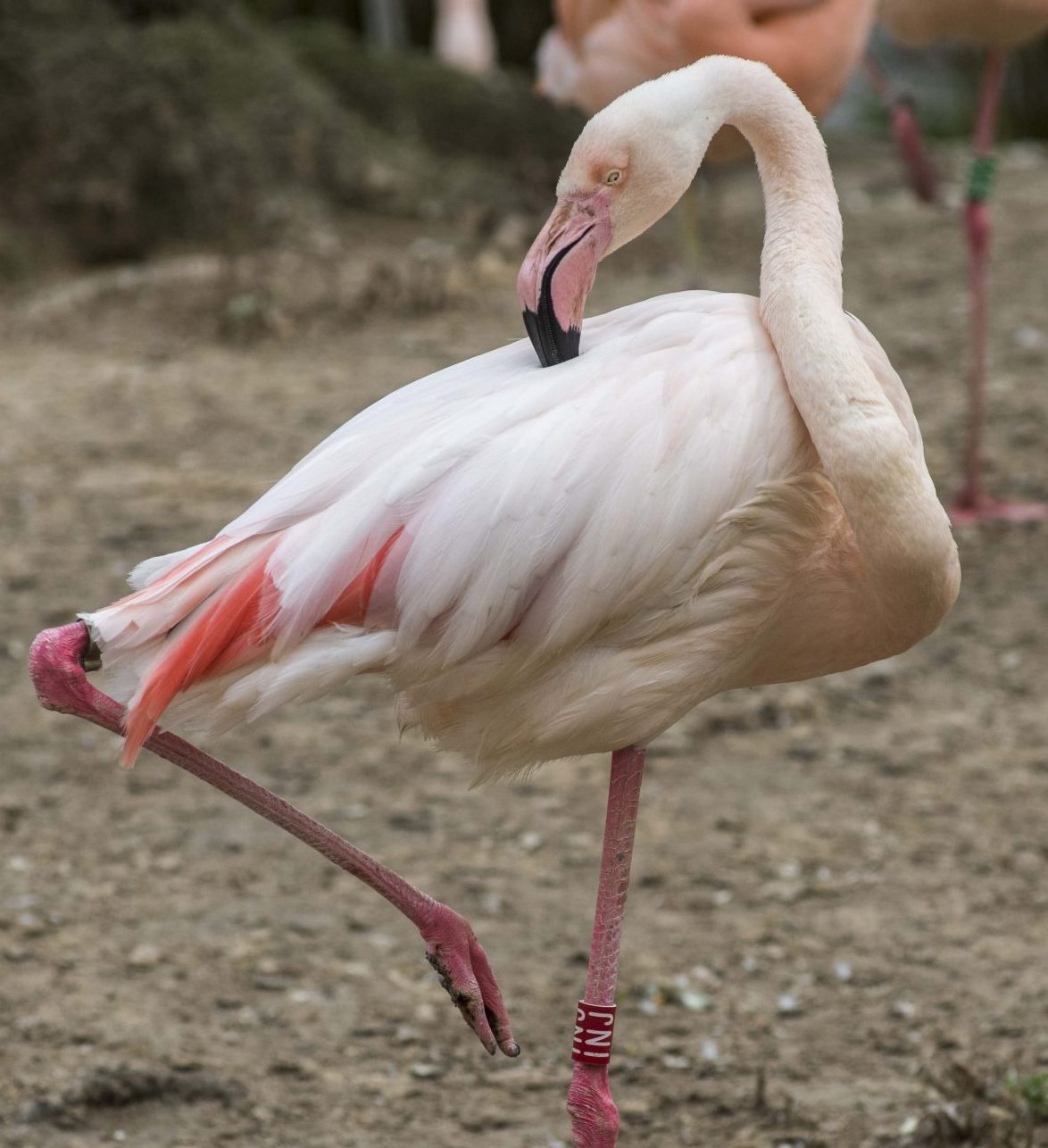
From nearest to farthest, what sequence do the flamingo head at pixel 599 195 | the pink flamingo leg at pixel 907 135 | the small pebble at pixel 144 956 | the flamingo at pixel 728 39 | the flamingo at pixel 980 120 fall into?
the flamingo head at pixel 599 195, the small pebble at pixel 144 956, the flamingo at pixel 728 39, the flamingo at pixel 980 120, the pink flamingo leg at pixel 907 135

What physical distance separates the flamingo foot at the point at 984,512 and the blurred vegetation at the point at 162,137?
3438 millimetres

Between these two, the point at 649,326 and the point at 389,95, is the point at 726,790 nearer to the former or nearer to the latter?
the point at 649,326

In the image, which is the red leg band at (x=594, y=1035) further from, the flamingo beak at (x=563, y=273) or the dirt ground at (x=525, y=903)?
the flamingo beak at (x=563, y=273)

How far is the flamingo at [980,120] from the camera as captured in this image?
16.9 ft

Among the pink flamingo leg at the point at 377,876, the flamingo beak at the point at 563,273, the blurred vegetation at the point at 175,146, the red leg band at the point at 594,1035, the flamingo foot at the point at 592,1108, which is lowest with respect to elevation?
the blurred vegetation at the point at 175,146

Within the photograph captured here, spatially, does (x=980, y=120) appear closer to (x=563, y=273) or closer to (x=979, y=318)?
(x=979, y=318)

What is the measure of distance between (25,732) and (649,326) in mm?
2475

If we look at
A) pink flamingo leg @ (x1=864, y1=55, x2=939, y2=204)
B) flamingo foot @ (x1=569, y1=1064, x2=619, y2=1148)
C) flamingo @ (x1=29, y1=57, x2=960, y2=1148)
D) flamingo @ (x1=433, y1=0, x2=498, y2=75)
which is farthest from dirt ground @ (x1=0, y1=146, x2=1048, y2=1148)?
flamingo @ (x1=433, y1=0, x2=498, y2=75)

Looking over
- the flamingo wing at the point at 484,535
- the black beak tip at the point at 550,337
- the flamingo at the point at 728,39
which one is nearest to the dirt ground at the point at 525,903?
the flamingo wing at the point at 484,535

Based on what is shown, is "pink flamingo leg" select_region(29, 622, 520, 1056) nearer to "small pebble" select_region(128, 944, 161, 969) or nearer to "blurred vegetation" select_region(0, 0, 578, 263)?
"small pebble" select_region(128, 944, 161, 969)

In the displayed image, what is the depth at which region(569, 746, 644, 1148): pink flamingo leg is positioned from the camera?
2.53 meters

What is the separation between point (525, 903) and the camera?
3691 mm

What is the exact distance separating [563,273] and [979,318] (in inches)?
131

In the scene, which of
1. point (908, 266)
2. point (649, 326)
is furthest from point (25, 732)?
point (908, 266)
